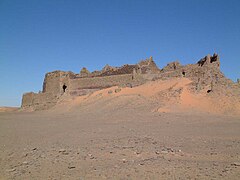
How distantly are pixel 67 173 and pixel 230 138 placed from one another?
5.46 meters

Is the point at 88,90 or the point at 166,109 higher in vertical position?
the point at 88,90

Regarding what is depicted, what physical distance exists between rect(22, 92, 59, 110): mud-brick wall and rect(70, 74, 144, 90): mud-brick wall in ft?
9.22

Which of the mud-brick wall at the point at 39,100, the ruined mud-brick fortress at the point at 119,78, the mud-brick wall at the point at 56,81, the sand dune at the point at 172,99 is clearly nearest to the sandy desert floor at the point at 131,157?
the sand dune at the point at 172,99

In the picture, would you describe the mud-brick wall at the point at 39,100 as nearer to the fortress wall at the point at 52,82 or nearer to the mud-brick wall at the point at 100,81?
the fortress wall at the point at 52,82

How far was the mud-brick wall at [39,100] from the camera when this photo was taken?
27.3 m

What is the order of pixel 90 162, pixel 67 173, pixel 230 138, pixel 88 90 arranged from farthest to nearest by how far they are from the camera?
1. pixel 88 90
2. pixel 230 138
3. pixel 90 162
4. pixel 67 173

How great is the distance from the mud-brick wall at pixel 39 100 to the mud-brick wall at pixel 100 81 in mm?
2812

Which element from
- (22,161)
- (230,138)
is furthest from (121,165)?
(230,138)

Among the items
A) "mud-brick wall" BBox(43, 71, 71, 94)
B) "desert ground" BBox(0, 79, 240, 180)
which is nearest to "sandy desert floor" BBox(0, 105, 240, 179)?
"desert ground" BBox(0, 79, 240, 180)

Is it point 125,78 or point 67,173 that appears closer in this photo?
point 67,173

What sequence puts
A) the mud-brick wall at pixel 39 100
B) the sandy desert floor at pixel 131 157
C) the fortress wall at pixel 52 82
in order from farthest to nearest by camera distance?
the fortress wall at pixel 52 82
the mud-brick wall at pixel 39 100
the sandy desert floor at pixel 131 157

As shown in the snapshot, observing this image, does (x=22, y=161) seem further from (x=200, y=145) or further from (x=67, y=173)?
(x=200, y=145)

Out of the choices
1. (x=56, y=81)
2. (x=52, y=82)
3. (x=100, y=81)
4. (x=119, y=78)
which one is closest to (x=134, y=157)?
(x=119, y=78)

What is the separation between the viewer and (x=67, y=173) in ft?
14.4
